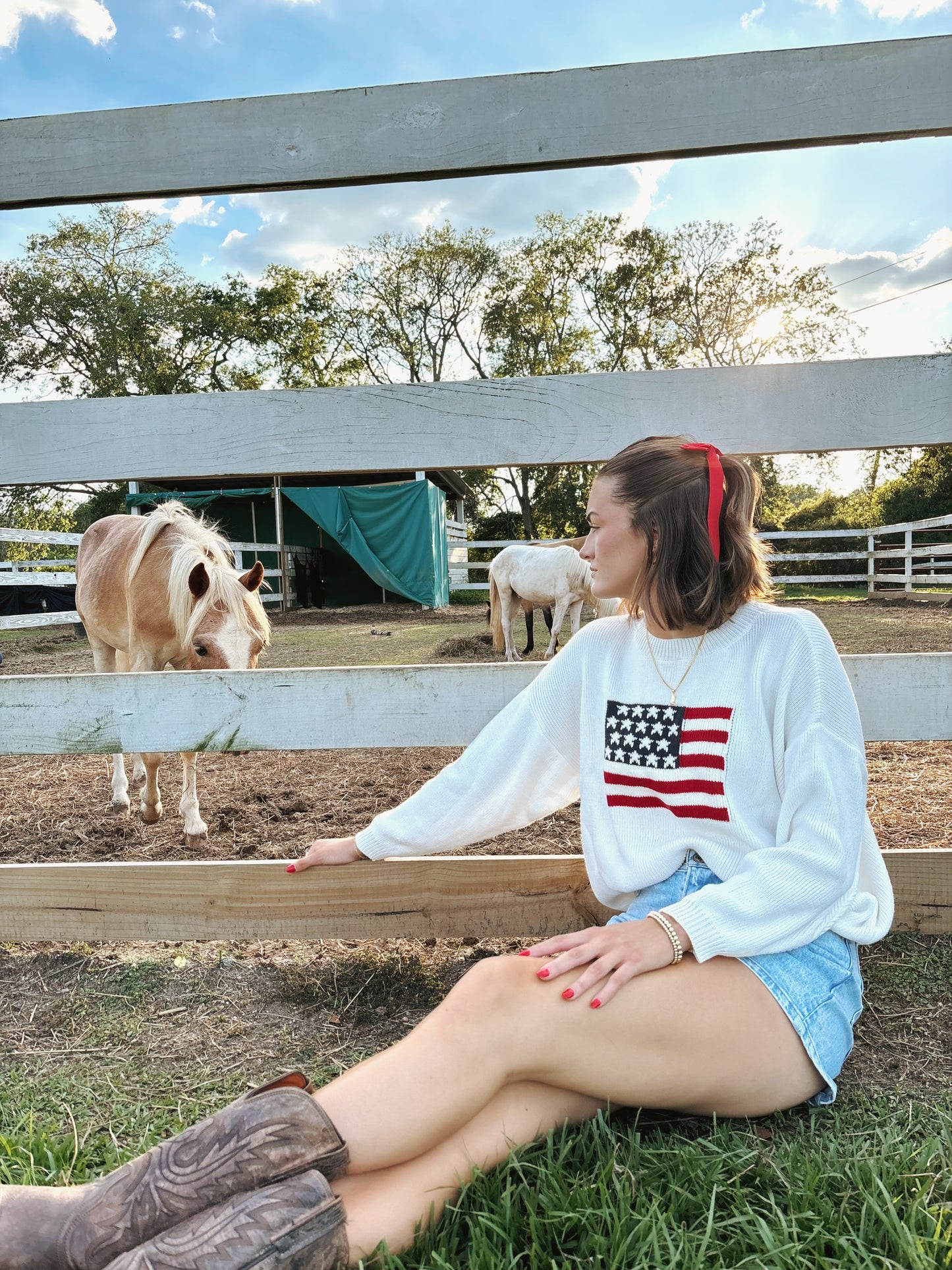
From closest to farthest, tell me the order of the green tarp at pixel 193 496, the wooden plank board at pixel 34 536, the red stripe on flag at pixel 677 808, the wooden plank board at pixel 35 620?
the red stripe on flag at pixel 677 808, the wooden plank board at pixel 34 536, the wooden plank board at pixel 35 620, the green tarp at pixel 193 496

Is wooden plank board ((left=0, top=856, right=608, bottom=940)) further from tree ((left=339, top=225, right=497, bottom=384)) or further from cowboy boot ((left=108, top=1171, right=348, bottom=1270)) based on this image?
tree ((left=339, top=225, right=497, bottom=384))

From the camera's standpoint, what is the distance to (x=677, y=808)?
1.47m

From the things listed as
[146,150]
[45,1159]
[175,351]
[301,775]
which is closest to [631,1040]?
[45,1159]

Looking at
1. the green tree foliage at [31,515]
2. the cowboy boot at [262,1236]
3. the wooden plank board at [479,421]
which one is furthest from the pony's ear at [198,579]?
the green tree foliage at [31,515]

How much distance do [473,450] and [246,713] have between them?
30.3 inches

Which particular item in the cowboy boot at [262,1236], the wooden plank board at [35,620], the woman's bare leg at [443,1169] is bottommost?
the woman's bare leg at [443,1169]

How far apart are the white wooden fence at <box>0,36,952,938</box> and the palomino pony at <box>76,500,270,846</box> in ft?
4.10

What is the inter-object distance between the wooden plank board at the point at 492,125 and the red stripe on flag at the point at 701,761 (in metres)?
1.29

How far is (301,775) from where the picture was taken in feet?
13.6

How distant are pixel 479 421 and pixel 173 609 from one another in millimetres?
2048

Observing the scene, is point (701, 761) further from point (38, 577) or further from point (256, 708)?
point (38, 577)

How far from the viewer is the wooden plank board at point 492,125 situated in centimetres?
168

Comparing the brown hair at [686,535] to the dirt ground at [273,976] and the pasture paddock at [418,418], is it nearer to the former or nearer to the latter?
the pasture paddock at [418,418]

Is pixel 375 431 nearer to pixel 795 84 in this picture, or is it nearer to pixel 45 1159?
pixel 795 84
